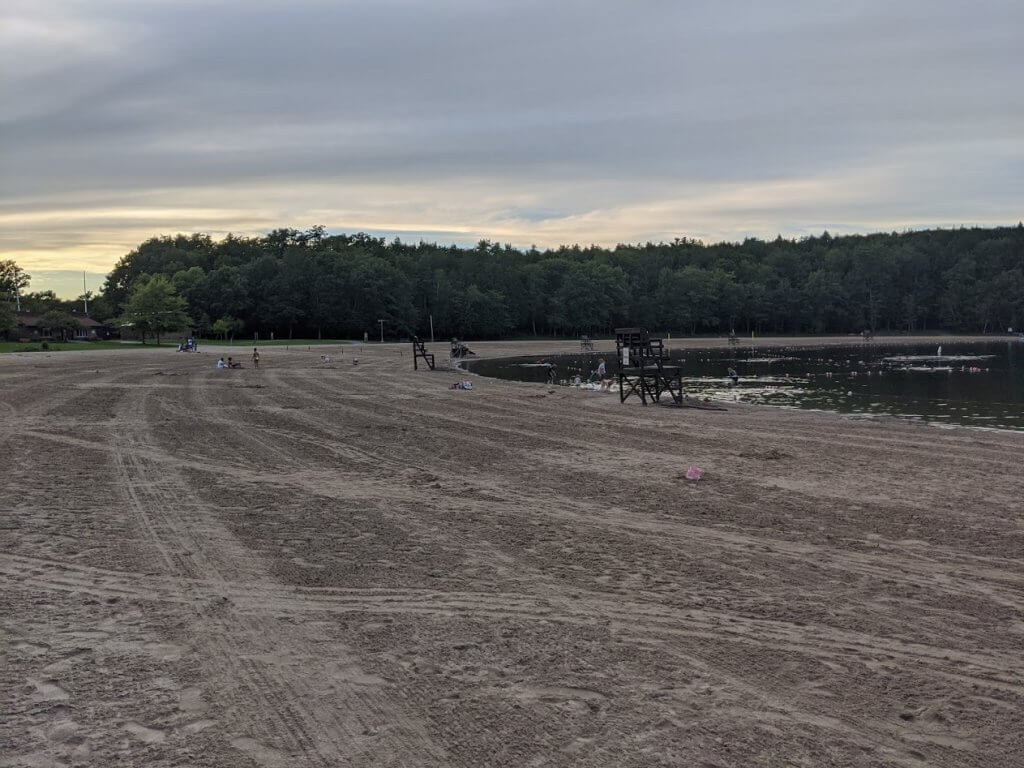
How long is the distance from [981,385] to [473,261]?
4484 inches

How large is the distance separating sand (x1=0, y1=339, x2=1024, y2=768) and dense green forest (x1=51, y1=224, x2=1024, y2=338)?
326ft

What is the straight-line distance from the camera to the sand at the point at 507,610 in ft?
14.9

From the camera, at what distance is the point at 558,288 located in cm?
14000

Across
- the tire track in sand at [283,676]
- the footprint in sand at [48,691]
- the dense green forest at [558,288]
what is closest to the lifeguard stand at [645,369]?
the tire track in sand at [283,676]

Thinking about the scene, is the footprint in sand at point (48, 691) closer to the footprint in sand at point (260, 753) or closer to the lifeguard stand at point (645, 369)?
the footprint in sand at point (260, 753)

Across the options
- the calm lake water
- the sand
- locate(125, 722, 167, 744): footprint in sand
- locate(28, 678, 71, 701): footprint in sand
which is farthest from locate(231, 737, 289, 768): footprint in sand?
the calm lake water

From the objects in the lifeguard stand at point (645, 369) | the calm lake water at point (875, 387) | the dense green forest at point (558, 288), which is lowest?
the calm lake water at point (875, 387)

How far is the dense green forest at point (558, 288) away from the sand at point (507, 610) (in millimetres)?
99464

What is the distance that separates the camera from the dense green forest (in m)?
112

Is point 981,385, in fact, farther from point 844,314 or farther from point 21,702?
point 844,314

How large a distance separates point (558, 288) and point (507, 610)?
5318 inches

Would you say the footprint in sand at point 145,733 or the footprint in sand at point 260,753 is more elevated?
the footprint in sand at point 145,733

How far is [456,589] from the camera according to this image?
709cm

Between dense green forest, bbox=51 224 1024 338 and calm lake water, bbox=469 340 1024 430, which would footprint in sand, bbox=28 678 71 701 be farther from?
dense green forest, bbox=51 224 1024 338
